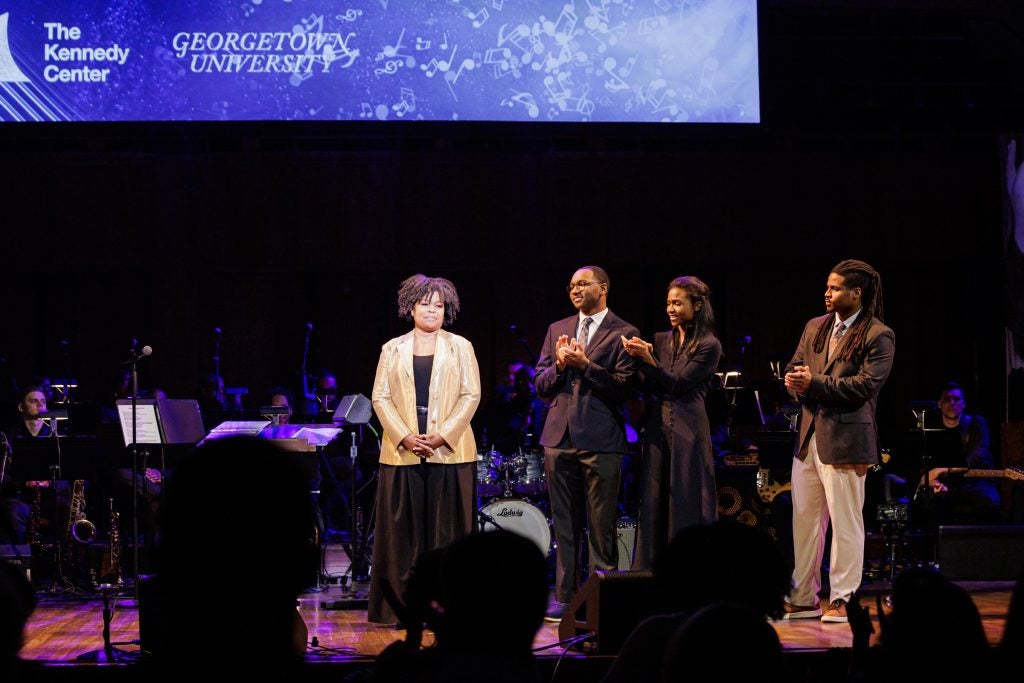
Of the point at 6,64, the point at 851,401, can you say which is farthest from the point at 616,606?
the point at 6,64

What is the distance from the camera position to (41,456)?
7.45 meters

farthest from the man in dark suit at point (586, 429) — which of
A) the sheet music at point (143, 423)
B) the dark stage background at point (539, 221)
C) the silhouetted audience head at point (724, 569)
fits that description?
the dark stage background at point (539, 221)

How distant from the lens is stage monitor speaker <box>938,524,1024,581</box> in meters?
5.48

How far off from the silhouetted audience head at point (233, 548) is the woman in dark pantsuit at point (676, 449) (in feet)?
14.4

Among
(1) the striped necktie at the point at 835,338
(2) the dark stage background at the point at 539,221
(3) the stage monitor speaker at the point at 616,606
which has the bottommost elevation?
(3) the stage monitor speaker at the point at 616,606

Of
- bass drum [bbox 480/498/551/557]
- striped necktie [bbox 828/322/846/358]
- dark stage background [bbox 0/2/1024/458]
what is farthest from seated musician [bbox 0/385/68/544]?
striped necktie [bbox 828/322/846/358]

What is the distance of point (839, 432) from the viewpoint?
5.72m

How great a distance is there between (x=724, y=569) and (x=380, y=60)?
26.6 ft

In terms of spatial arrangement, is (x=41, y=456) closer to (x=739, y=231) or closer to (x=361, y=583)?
(x=361, y=583)

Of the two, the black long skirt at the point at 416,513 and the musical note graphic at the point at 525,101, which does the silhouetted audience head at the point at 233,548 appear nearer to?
the black long skirt at the point at 416,513

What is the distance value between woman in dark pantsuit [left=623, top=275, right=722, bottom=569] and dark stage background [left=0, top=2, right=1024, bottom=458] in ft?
17.6

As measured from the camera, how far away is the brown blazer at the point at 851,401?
569 cm

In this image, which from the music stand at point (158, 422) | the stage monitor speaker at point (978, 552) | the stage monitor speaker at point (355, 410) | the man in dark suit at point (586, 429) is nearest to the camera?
the stage monitor speaker at point (978, 552)

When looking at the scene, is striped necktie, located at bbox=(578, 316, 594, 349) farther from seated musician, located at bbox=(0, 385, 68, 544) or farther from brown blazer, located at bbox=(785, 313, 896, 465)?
seated musician, located at bbox=(0, 385, 68, 544)
